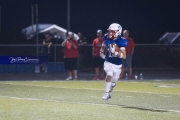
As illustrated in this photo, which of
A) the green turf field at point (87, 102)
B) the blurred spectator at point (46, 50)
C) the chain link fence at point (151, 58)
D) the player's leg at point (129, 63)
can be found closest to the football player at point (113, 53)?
the green turf field at point (87, 102)

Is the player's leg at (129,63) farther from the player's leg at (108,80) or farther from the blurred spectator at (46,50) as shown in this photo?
the player's leg at (108,80)

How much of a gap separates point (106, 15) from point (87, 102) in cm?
2794

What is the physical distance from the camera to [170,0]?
148 feet

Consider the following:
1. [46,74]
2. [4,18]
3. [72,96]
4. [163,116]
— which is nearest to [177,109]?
[163,116]

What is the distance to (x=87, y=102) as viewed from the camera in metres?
17.2

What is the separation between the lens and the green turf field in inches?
558

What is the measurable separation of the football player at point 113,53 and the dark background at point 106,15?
85.2 feet

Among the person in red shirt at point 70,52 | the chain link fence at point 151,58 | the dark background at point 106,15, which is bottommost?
the chain link fence at point 151,58

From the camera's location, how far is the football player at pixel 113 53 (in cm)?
1673

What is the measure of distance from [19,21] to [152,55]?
12.2 meters

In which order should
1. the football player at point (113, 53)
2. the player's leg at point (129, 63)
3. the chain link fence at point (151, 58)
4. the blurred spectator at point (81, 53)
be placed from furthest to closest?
the chain link fence at point (151, 58) → the blurred spectator at point (81, 53) → the player's leg at point (129, 63) → the football player at point (113, 53)

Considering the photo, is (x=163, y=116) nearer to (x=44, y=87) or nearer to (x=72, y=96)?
(x=72, y=96)

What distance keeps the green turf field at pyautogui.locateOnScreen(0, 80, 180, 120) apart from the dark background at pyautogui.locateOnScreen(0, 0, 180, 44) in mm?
19825

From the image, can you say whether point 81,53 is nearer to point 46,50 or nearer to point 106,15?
point 46,50
